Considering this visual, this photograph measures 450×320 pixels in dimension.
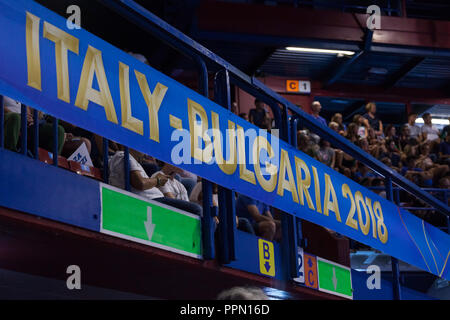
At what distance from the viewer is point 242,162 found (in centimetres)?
404

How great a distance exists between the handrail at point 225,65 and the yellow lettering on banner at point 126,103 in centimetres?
28

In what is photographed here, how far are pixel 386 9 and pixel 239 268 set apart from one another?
1247 centimetres

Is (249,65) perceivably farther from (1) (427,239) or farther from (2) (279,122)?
(2) (279,122)

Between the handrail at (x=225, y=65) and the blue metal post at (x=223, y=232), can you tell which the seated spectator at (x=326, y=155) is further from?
the blue metal post at (x=223, y=232)

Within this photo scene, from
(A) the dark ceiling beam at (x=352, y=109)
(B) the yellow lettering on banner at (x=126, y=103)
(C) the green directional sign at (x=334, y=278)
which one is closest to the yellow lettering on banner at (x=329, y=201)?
(C) the green directional sign at (x=334, y=278)

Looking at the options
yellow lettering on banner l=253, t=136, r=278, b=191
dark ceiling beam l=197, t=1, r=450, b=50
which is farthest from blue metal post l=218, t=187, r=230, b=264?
dark ceiling beam l=197, t=1, r=450, b=50

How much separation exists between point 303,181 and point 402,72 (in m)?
11.6

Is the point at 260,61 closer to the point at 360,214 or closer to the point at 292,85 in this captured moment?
the point at 292,85

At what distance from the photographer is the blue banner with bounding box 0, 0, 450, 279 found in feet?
9.05

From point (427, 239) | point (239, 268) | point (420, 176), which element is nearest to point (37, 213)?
point (239, 268)

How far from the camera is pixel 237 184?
3934mm

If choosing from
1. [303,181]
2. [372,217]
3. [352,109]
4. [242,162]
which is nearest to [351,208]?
[372,217]

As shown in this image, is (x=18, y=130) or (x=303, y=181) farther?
(x=303, y=181)

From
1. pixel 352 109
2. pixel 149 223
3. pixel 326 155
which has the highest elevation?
pixel 352 109
